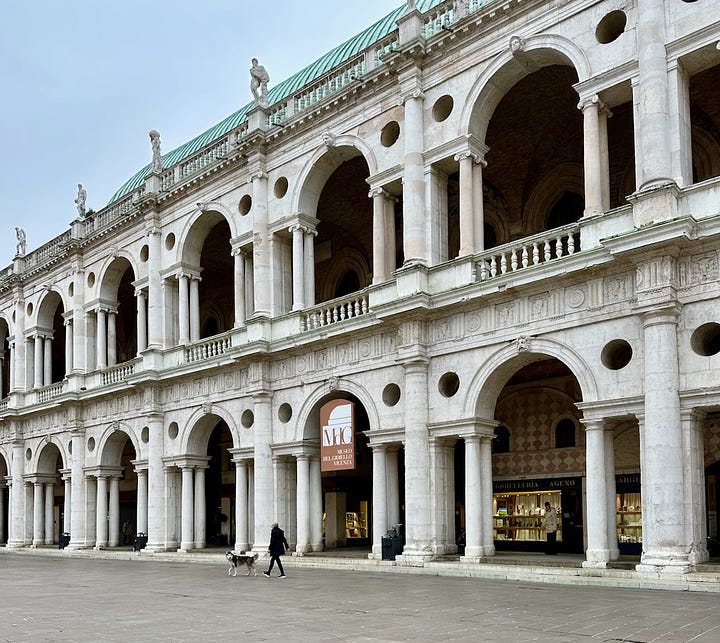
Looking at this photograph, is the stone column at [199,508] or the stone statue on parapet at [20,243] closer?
the stone column at [199,508]

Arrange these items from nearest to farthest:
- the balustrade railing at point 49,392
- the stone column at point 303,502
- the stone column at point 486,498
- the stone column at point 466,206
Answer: the stone column at point 486,498 < the stone column at point 466,206 < the stone column at point 303,502 < the balustrade railing at point 49,392

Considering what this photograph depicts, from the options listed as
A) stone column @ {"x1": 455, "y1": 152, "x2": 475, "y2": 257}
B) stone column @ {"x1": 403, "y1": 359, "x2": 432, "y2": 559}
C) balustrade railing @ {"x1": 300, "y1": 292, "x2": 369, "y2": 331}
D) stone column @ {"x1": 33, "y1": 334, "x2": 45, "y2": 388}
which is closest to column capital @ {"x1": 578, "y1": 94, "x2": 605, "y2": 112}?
stone column @ {"x1": 455, "y1": 152, "x2": 475, "y2": 257}

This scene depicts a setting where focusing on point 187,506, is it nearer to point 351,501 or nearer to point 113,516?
point 351,501

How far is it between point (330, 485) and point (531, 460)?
8500mm

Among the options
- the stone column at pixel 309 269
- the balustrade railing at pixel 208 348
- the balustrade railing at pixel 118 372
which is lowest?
the balustrade railing at pixel 118 372

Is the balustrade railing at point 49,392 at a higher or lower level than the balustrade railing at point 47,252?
lower

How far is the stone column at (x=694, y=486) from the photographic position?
1744 centimetres

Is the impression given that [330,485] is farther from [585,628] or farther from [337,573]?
[585,628]

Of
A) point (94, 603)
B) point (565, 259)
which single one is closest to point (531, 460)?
point (565, 259)

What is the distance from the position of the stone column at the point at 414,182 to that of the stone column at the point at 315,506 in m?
7.35

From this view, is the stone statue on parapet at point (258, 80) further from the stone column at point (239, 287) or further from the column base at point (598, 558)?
the column base at point (598, 558)

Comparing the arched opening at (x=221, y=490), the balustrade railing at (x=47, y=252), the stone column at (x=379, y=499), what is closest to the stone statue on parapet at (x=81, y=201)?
the balustrade railing at (x=47, y=252)

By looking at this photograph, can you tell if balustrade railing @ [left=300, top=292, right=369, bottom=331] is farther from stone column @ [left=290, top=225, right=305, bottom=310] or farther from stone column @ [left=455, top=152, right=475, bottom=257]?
stone column @ [left=455, top=152, right=475, bottom=257]

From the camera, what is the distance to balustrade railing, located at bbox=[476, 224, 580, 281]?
20.2m
